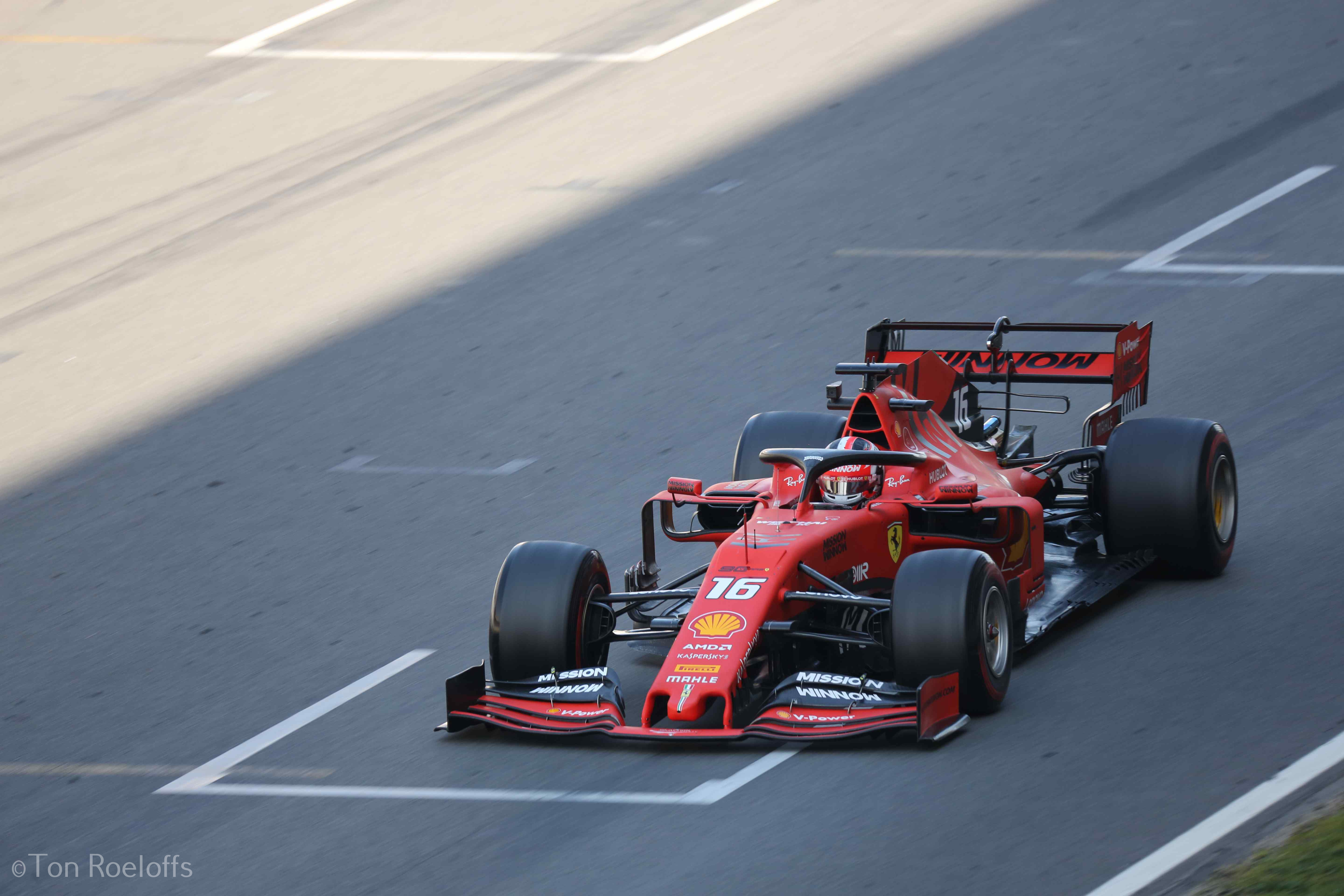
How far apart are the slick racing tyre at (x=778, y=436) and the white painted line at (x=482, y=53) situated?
39.8 feet

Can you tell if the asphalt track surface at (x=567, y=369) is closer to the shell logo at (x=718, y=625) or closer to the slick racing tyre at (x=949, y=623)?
the slick racing tyre at (x=949, y=623)

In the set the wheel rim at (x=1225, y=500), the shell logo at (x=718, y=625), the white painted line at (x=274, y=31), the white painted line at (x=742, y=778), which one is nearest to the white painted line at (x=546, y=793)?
the white painted line at (x=742, y=778)

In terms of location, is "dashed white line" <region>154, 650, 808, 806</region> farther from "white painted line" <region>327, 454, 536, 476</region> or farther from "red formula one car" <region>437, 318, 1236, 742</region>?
"white painted line" <region>327, 454, 536, 476</region>

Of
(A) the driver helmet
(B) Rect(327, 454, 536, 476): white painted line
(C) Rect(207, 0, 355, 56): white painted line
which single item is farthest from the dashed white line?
(C) Rect(207, 0, 355, 56): white painted line

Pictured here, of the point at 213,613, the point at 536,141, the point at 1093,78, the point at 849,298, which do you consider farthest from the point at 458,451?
the point at 1093,78

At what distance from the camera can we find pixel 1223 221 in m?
16.1

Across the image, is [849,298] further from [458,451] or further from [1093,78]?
[1093,78]

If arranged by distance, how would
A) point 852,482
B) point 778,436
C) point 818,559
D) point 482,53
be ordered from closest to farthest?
point 818,559
point 852,482
point 778,436
point 482,53

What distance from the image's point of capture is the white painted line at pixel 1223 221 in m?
15.5

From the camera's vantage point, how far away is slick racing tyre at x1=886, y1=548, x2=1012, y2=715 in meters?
7.97

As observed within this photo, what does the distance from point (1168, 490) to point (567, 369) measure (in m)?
6.27

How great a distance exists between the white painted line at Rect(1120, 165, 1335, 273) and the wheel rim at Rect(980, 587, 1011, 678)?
7602 millimetres

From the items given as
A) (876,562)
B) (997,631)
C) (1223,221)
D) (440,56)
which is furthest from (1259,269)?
(440,56)

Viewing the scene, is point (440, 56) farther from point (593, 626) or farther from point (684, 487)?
point (593, 626)
